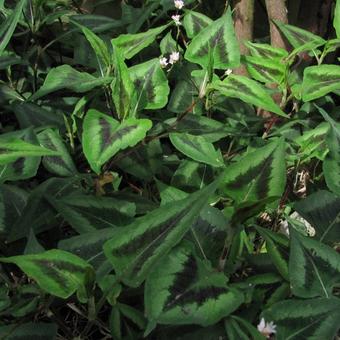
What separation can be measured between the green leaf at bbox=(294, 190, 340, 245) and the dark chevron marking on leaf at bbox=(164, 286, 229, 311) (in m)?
0.31

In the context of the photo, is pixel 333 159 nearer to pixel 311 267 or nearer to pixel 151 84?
pixel 311 267

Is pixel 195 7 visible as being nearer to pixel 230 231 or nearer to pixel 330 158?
pixel 330 158

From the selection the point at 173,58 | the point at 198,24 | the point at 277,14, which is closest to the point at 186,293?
the point at 173,58

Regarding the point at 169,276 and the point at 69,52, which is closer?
the point at 169,276

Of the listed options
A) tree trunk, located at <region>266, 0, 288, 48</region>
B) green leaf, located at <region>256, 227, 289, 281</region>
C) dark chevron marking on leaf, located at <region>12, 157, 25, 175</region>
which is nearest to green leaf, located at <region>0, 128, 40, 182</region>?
dark chevron marking on leaf, located at <region>12, 157, 25, 175</region>

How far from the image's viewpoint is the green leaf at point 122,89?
3.86ft

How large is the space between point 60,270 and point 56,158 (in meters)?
0.48

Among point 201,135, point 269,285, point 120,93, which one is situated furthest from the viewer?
point 201,135

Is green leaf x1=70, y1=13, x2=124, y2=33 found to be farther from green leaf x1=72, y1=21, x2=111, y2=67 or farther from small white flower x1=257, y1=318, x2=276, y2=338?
small white flower x1=257, y1=318, x2=276, y2=338

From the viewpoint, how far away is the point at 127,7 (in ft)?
5.82

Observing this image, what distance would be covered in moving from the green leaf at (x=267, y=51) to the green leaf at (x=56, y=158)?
1.89 ft

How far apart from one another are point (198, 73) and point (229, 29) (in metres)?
0.13

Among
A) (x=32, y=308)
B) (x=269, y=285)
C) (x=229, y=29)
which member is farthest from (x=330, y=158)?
(x=32, y=308)

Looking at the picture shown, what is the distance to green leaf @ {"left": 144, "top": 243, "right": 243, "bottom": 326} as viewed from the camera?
88 centimetres
